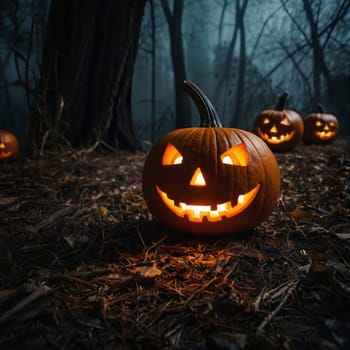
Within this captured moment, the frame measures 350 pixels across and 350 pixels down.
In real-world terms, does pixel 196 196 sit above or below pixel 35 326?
above

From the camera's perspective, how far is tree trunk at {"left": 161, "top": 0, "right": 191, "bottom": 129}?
7660 mm

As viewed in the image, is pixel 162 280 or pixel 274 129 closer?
pixel 162 280

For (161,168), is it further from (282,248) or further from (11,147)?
(11,147)

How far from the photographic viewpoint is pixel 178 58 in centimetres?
782

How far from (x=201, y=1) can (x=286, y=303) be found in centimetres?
1211

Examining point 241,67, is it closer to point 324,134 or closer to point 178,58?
point 178,58

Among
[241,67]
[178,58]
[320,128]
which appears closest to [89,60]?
[178,58]

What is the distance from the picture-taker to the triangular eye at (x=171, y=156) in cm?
153

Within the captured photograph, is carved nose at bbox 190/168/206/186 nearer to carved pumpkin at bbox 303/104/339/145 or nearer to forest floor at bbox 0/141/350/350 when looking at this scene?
forest floor at bbox 0/141/350/350

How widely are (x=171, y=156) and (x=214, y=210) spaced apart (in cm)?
40

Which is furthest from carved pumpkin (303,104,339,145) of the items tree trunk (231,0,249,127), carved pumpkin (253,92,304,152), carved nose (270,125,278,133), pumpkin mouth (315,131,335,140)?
tree trunk (231,0,249,127)

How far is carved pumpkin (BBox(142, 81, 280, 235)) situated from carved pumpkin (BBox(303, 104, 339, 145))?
183 inches

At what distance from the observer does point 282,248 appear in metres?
1.48

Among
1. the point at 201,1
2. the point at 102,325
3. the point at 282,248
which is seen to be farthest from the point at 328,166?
the point at 201,1
